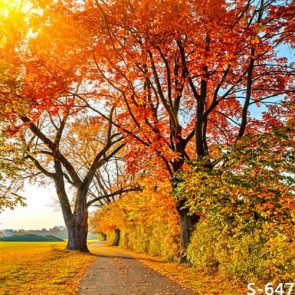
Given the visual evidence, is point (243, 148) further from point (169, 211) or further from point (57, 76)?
point (57, 76)

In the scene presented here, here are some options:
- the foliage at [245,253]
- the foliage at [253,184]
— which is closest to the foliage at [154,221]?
the foliage at [245,253]

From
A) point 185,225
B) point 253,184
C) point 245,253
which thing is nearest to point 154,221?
point 185,225

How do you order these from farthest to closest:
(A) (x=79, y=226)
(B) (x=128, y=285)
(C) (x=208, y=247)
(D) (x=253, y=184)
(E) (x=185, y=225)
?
(A) (x=79, y=226) → (E) (x=185, y=225) → (C) (x=208, y=247) → (B) (x=128, y=285) → (D) (x=253, y=184)

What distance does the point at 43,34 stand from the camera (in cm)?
1492

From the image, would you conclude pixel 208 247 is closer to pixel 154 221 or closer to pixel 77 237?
pixel 154 221

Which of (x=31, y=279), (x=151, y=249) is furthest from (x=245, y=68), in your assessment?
(x=151, y=249)

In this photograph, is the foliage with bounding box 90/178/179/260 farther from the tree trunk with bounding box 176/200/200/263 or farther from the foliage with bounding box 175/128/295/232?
the foliage with bounding box 175/128/295/232

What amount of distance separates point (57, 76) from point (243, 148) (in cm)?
1026

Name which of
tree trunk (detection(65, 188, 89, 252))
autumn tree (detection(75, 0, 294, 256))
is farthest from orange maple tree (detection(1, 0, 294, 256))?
tree trunk (detection(65, 188, 89, 252))

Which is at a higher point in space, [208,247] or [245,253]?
[208,247]

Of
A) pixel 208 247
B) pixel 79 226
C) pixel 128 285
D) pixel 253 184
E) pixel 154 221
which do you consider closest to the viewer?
pixel 253 184

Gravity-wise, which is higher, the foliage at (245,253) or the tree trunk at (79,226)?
the tree trunk at (79,226)

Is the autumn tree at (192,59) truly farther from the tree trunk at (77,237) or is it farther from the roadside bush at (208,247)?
the tree trunk at (77,237)

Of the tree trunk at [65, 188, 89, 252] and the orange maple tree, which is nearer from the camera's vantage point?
the orange maple tree
